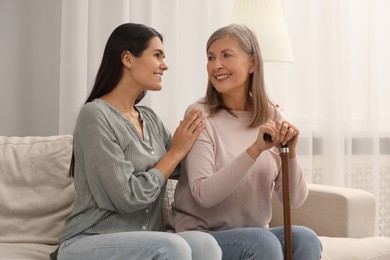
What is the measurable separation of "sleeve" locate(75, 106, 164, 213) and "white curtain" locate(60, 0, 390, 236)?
1.27 m

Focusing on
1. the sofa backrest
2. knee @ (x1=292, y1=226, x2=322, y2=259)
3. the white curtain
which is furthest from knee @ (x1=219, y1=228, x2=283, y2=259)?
the white curtain

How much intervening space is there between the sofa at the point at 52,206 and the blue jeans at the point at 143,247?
37 cm

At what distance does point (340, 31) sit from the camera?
3535 mm

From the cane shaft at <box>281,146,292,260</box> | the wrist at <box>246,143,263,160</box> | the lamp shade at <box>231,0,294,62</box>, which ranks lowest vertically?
the cane shaft at <box>281,146,292,260</box>

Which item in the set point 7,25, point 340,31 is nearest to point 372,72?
point 340,31

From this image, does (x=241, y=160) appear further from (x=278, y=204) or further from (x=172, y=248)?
(x=278, y=204)

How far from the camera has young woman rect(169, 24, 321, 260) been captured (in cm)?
193

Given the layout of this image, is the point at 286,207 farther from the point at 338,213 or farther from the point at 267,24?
the point at 267,24

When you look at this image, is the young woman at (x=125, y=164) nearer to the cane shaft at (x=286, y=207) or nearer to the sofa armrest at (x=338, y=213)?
the cane shaft at (x=286, y=207)

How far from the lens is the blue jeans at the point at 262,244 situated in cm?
186

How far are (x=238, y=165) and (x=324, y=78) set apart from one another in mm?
1734

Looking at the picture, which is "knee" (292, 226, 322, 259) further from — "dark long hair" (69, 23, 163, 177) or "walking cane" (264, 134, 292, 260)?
"dark long hair" (69, 23, 163, 177)

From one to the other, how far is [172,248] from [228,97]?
668 millimetres

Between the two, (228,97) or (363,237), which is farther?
(363,237)
